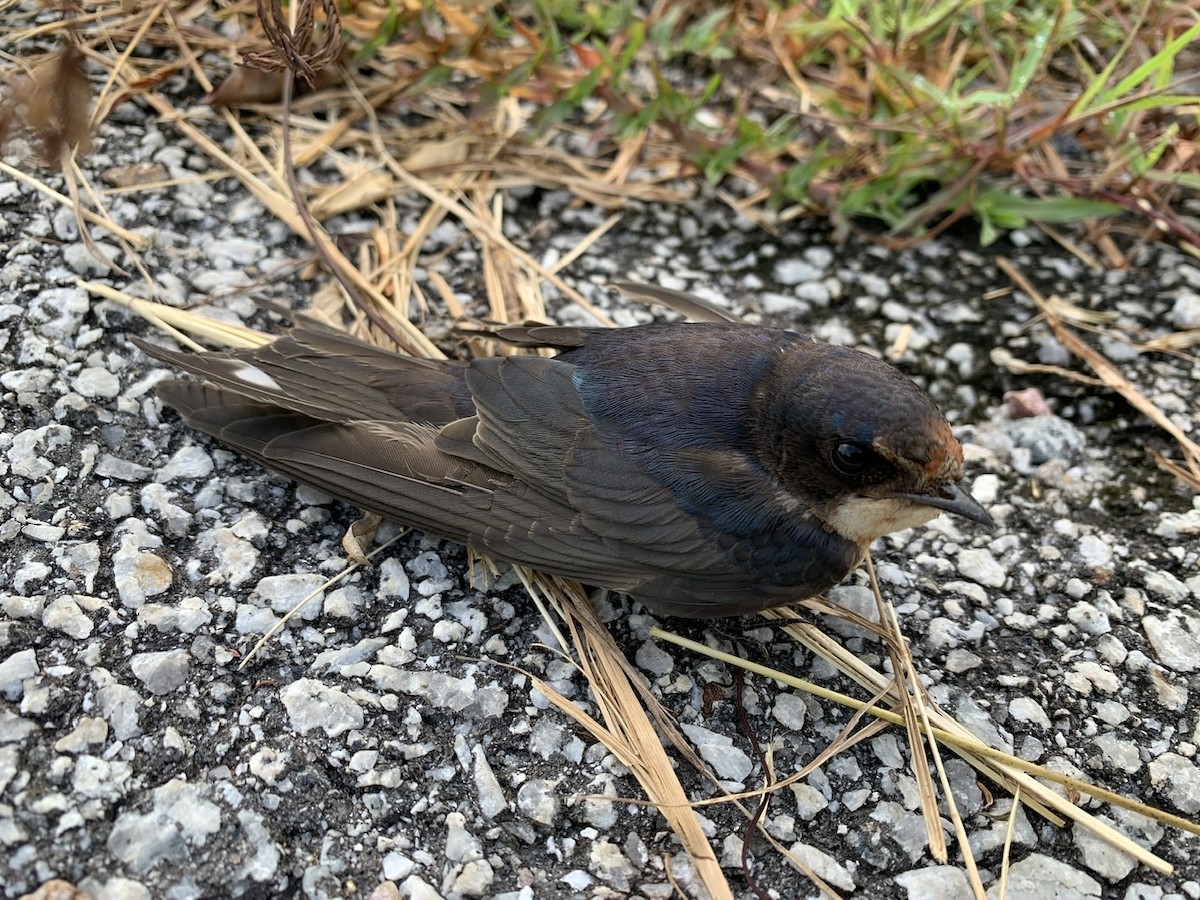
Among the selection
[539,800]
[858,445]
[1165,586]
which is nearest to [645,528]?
[858,445]

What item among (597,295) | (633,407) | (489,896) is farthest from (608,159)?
(489,896)

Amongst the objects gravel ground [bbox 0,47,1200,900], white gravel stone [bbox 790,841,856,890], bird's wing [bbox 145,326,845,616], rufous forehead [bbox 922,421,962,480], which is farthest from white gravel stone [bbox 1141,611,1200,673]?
white gravel stone [bbox 790,841,856,890]

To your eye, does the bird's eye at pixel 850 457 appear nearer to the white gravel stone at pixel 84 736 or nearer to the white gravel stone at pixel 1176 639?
the white gravel stone at pixel 1176 639

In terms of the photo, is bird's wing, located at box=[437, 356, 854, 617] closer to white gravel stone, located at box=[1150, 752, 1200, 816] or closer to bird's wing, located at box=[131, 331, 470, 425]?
bird's wing, located at box=[131, 331, 470, 425]

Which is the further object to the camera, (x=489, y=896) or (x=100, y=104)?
(x=100, y=104)

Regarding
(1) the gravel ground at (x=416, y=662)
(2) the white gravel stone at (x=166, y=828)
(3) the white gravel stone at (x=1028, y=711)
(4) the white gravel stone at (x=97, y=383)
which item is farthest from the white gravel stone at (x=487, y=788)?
(4) the white gravel stone at (x=97, y=383)

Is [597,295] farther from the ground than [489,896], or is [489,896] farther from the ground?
[597,295]

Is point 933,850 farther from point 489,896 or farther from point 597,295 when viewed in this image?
point 597,295
